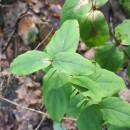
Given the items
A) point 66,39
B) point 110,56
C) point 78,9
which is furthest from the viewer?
point 110,56

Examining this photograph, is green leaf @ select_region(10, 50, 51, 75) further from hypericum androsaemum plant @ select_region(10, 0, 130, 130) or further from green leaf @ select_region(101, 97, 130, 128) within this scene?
green leaf @ select_region(101, 97, 130, 128)

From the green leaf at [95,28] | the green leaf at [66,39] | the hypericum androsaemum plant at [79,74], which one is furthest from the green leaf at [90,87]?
the green leaf at [95,28]

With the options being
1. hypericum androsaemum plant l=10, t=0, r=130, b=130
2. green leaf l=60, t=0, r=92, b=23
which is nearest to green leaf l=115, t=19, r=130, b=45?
hypericum androsaemum plant l=10, t=0, r=130, b=130

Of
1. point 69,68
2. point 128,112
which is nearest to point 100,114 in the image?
point 128,112

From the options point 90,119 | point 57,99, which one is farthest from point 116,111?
point 57,99

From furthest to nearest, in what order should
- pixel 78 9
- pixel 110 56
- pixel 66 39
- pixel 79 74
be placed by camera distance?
pixel 110 56
pixel 78 9
pixel 66 39
pixel 79 74

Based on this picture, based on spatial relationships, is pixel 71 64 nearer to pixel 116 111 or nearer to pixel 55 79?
pixel 55 79

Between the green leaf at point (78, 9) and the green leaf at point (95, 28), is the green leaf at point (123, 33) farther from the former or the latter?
the green leaf at point (78, 9)

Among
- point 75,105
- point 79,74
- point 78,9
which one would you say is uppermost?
point 78,9

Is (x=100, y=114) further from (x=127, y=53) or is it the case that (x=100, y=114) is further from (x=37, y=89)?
(x=37, y=89)
